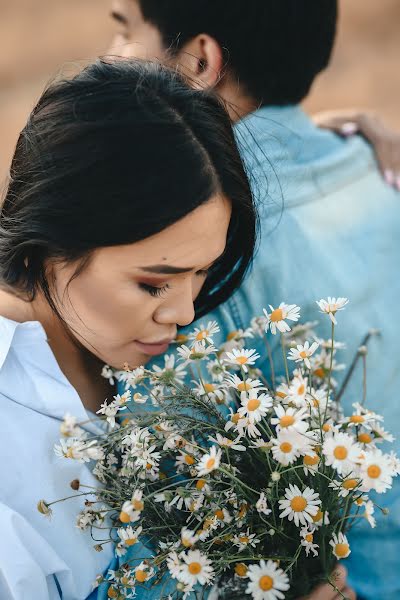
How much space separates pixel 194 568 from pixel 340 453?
283 millimetres

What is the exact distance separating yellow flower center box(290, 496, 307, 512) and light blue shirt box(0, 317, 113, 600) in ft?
1.39

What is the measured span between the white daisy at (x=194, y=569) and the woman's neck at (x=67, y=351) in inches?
20.7

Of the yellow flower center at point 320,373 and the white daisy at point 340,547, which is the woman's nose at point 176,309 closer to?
the yellow flower center at point 320,373

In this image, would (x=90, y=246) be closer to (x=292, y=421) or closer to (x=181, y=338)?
(x=181, y=338)

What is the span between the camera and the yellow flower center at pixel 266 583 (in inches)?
46.3

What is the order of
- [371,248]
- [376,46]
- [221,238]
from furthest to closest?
1. [376,46]
2. [371,248]
3. [221,238]

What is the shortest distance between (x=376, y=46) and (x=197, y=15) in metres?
6.38

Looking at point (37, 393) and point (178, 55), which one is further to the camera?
point (178, 55)

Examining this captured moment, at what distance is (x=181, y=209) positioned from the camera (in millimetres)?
1354

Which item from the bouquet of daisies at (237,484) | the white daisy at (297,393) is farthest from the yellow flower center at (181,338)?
the white daisy at (297,393)

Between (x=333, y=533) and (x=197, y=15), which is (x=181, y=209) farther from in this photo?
(x=197, y=15)

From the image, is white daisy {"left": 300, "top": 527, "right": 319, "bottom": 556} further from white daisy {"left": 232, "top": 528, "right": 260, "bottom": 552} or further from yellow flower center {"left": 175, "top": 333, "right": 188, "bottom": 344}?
yellow flower center {"left": 175, "top": 333, "right": 188, "bottom": 344}

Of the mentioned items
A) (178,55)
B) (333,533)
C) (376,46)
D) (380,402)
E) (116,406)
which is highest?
(178,55)

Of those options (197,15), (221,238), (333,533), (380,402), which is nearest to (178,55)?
(197,15)
